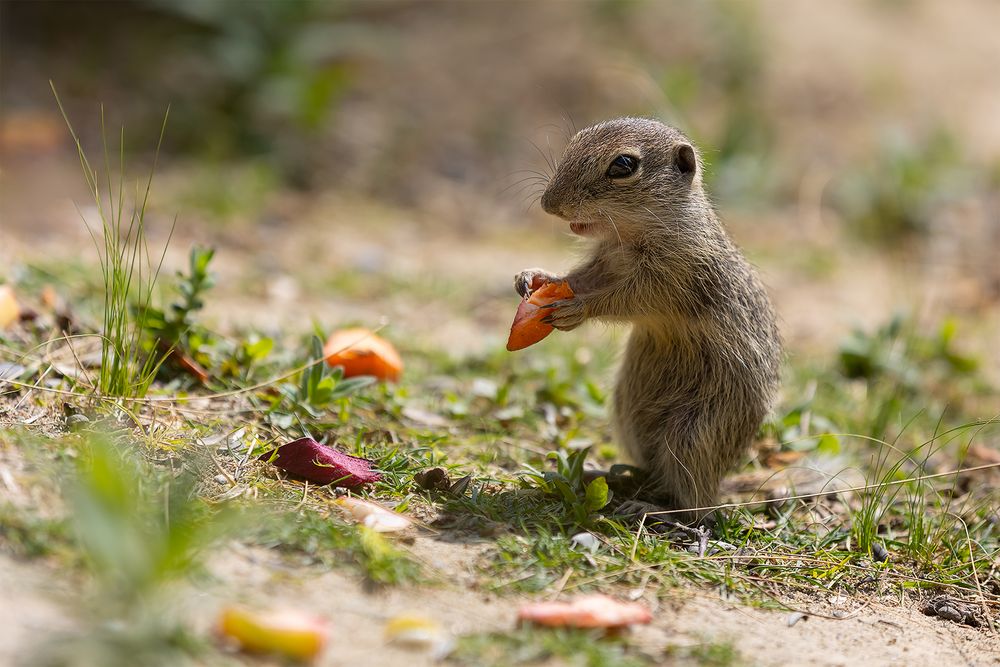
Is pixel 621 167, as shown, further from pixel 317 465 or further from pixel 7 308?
pixel 7 308

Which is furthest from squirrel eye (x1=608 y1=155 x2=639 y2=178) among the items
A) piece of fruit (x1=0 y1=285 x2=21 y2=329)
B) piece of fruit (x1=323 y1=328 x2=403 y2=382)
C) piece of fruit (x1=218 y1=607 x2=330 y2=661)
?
piece of fruit (x1=0 y1=285 x2=21 y2=329)

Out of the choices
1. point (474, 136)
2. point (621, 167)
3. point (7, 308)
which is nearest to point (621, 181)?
point (621, 167)

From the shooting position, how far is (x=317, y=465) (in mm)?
3967

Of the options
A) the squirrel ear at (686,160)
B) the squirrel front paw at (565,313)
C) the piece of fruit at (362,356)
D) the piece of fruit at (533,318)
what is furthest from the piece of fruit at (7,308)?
the squirrel ear at (686,160)

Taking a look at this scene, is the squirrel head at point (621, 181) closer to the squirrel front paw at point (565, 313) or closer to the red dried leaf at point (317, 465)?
the squirrel front paw at point (565, 313)

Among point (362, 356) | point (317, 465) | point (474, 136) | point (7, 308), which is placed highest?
point (474, 136)

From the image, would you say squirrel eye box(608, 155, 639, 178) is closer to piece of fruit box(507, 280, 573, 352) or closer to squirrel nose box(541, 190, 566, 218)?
squirrel nose box(541, 190, 566, 218)

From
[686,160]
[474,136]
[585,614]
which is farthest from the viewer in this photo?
[474,136]

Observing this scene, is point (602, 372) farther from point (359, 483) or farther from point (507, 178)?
point (507, 178)

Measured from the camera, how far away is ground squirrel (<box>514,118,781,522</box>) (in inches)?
175

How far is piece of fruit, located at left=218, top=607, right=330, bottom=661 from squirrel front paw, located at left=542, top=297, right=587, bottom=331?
1.89m

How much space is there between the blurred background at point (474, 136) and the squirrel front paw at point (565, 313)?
186 cm

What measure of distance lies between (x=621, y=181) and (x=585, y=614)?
2.04 metres

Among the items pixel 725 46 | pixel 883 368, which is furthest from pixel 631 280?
pixel 725 46
